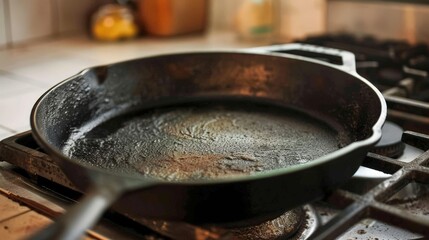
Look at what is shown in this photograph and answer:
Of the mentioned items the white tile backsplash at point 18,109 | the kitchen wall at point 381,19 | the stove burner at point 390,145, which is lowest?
the stove burner at point 390,145

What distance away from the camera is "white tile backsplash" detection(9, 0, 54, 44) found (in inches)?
51.1

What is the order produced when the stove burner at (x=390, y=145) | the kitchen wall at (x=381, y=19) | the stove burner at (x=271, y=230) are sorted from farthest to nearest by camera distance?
the kitchen wall at (x=381, y=19) < the stove burner at (x=390, y=145) < the stove burner at (x=271, y=230)

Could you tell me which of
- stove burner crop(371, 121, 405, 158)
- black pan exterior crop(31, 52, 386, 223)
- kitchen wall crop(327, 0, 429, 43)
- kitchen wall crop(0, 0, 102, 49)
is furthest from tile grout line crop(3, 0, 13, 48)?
stove burner crop(371, 121, 405, 158)

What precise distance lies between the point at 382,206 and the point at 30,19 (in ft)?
3.40

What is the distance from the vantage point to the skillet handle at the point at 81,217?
0.36 metres

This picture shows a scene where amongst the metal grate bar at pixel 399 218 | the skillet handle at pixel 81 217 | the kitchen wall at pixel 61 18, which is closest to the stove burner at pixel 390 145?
the metal grate bar at pixel 399 218

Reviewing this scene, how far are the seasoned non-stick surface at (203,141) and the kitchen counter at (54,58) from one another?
211 mm

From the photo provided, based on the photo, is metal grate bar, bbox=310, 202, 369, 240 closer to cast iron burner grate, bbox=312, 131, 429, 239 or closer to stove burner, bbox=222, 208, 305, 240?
cast iron burner grate, bbox=312, 131, 429, 239

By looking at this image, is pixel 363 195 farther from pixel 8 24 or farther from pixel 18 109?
pixel 8 24

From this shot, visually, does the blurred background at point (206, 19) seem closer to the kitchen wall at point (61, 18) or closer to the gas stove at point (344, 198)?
the kitchen wall at point (61, 18)

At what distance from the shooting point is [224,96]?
0.88 metres

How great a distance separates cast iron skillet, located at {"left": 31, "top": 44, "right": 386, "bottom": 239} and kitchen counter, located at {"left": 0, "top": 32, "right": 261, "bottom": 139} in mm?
174

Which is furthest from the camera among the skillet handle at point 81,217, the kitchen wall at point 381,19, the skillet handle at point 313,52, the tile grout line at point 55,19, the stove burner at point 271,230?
the tile grout line at point 55,19

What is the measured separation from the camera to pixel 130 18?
1.41 m
